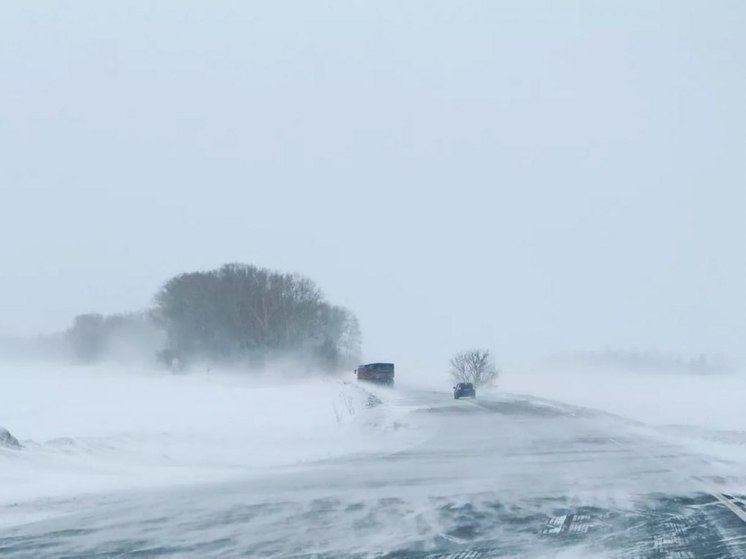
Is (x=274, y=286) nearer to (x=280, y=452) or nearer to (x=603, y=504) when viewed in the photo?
(x=280, y=452)

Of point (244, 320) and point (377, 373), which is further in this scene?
point (244, 320)

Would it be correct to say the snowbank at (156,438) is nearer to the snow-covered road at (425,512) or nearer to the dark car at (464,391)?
the snow-covered road at (425,512)

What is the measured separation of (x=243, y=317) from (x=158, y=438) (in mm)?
67069

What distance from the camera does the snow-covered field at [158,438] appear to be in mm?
15633

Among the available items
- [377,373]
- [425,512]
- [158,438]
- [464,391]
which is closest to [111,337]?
[377,373]

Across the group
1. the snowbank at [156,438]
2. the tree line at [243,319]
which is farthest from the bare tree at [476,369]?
the snowbank at [156,438]

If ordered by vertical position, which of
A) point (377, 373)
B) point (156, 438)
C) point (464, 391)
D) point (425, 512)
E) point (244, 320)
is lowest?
point (425, 512)

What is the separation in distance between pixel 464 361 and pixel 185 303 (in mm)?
28895

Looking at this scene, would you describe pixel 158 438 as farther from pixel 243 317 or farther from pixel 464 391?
pixel 243 317

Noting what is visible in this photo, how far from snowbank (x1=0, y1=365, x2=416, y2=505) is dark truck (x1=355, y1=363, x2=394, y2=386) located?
116ft

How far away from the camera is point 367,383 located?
2972 inches

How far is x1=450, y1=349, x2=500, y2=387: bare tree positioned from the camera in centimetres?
8906

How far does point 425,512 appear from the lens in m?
11.9

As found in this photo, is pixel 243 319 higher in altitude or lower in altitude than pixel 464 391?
higher
